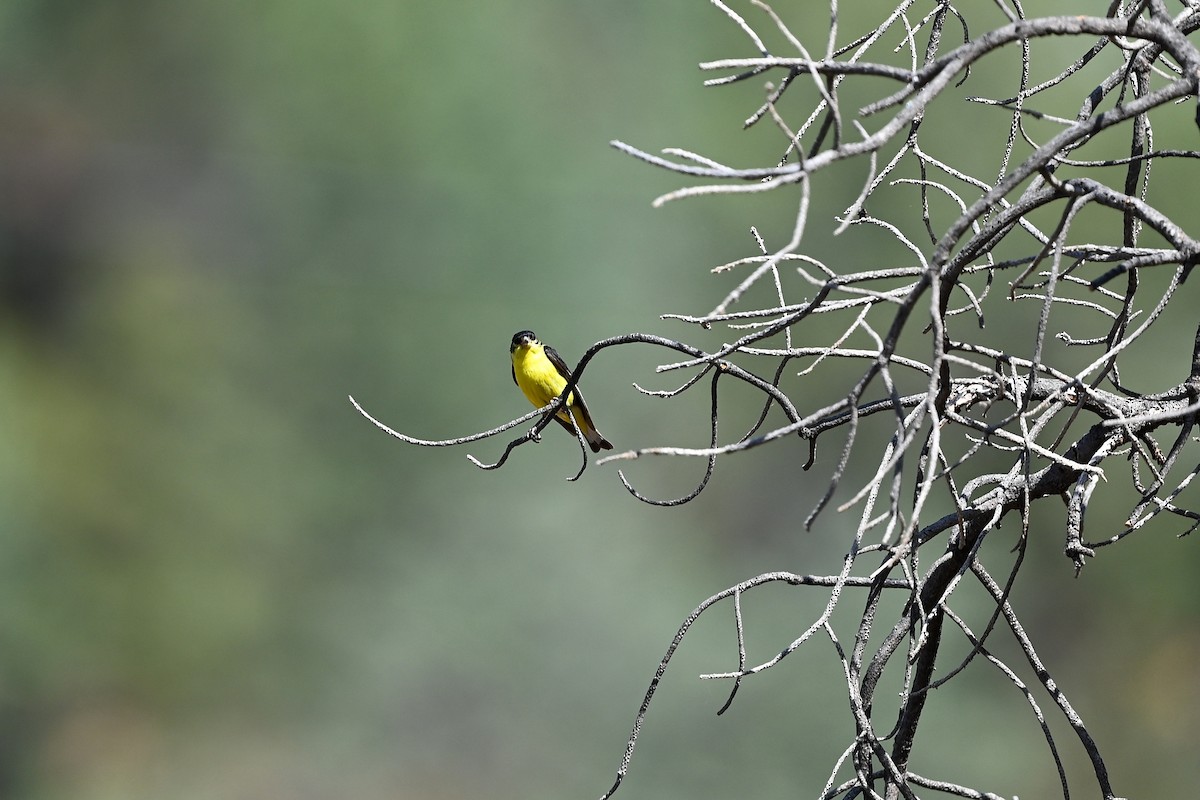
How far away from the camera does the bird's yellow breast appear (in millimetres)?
5816

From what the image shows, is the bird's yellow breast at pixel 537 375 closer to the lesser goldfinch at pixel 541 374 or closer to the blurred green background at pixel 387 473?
the lesser goldfinch at pixel 541 374

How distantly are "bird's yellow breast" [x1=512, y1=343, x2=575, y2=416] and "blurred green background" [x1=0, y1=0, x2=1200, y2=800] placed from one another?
8.89m

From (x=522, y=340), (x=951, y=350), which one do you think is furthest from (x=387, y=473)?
(x=951, y=350)

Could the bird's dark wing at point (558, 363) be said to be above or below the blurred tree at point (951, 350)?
above

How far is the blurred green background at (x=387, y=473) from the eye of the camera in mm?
15547

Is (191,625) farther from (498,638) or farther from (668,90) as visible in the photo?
(668,90)

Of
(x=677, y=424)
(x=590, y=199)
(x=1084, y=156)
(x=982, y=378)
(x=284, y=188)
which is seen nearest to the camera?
(x=982, y=378)

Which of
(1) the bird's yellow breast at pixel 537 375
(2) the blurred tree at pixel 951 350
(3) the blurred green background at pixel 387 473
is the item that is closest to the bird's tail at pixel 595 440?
A: (1) the bird's yellow breast at pixel 537 375

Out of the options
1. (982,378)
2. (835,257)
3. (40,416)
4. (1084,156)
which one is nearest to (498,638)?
(835,257)

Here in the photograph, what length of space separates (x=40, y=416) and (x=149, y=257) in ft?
8.53

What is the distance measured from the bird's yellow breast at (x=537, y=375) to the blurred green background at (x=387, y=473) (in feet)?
29.2

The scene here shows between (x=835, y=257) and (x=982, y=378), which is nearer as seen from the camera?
(x=982, y=378)

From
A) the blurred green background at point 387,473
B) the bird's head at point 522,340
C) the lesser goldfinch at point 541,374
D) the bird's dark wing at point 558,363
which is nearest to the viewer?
the bird's dark wing at point 558,363

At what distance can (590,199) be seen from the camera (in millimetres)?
19172
